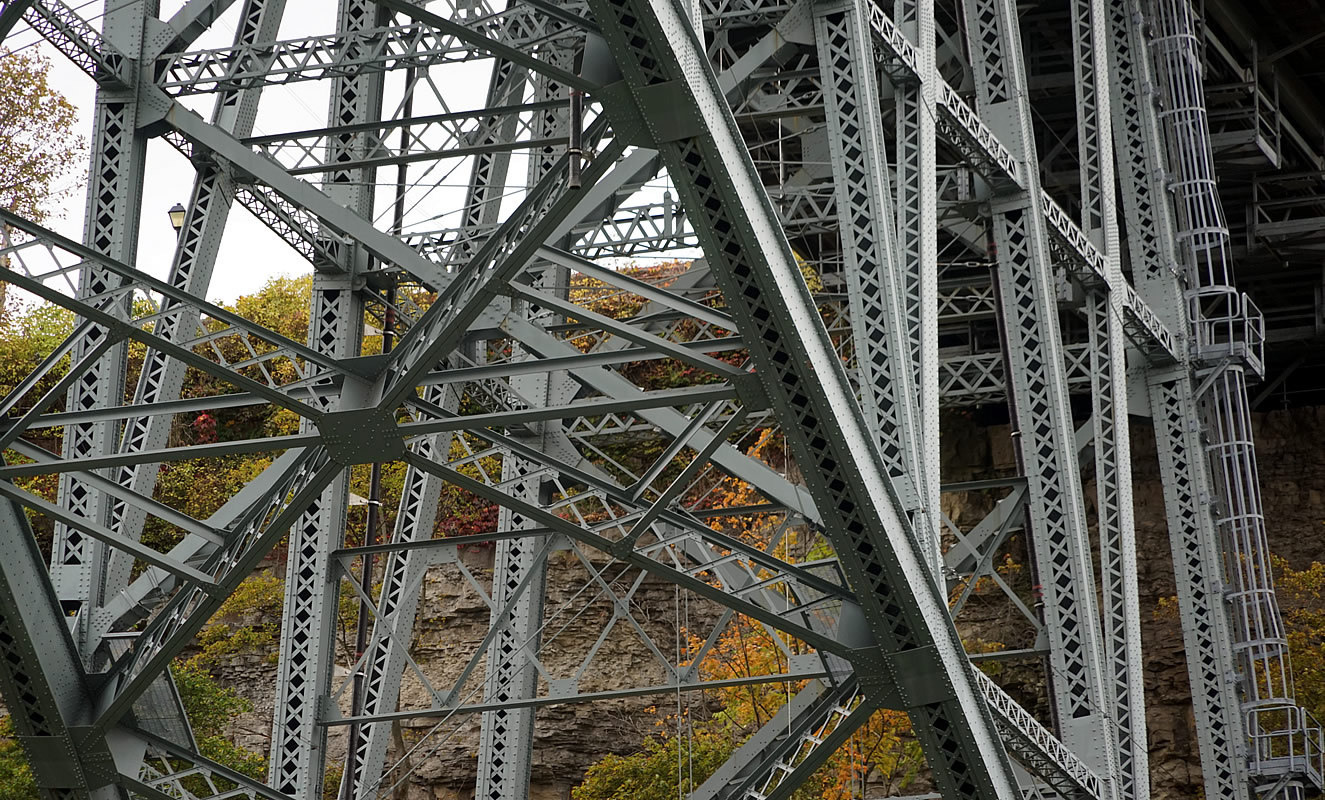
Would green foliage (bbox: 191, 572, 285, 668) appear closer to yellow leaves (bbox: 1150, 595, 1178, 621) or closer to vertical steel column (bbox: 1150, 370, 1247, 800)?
yellow leaves (bbox: 1150, 595, 1178, 621)

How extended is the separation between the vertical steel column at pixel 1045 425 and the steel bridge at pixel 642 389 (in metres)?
0.04

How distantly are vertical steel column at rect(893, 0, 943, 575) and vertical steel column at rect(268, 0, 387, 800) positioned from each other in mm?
4934

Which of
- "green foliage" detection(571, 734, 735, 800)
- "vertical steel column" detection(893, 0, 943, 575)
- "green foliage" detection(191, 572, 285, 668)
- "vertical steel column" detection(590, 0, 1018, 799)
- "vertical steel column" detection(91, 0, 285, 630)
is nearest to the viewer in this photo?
"vertical steel column" detection(590, 0, 1018, 799)

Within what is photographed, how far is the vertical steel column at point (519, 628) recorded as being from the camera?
16.9 meters

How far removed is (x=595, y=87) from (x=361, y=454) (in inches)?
133

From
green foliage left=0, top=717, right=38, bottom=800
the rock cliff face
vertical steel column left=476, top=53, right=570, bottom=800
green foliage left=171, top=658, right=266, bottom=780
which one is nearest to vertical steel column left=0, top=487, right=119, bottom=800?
Result: vertical steel column left=476, top=53, right=570, bottom=800

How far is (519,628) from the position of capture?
1716 cm

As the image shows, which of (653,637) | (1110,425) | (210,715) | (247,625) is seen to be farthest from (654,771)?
(1110,425)

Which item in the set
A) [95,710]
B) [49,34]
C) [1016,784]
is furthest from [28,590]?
[1016,784]

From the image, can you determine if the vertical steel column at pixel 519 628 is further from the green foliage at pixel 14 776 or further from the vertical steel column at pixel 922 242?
the green foliage at pixel 14 776

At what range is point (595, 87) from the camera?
9.26 meters

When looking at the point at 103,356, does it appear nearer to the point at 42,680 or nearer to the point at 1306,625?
the point at 42,680

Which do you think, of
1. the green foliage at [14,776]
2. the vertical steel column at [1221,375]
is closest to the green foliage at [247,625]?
the green foliage at [14,776]

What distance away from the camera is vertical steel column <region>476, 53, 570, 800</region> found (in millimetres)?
16906
